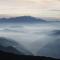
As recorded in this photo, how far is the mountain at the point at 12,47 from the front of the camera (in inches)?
38.6

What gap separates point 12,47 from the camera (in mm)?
993

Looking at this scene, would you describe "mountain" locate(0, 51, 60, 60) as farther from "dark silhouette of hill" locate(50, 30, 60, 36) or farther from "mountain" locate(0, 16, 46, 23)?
"mountain" locate(0, 16, 46, 23)

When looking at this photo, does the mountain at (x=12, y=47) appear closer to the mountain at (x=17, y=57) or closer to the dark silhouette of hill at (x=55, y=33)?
the mountain at (x=17, y=57)

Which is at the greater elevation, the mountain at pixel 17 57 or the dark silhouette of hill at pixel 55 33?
the dark silhouette of hill at pixel 55 33

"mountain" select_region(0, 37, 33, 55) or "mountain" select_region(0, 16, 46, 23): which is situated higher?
"mountain" select_region(0, 16, 46, 23)

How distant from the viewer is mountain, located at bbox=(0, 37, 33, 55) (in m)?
0.98

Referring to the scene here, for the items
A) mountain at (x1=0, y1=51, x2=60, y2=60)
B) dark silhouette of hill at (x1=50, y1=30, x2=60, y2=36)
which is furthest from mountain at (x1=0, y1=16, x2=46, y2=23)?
mountain at (x1=0, y1=51, x2=60, y2=60)

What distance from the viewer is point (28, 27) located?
3.76 feet

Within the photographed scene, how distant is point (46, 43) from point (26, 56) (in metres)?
0.13

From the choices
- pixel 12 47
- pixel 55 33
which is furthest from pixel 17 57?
pixel 55 33

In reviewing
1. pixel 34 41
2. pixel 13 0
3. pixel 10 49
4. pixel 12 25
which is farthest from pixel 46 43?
pixel 13 0

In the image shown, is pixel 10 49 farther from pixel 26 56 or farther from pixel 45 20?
pixel 45 20

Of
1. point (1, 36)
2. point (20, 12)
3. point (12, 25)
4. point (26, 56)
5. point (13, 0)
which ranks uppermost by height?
point (13, 0)

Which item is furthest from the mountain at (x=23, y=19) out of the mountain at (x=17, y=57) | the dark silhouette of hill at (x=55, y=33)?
the mountain at (x=17, y=57)
